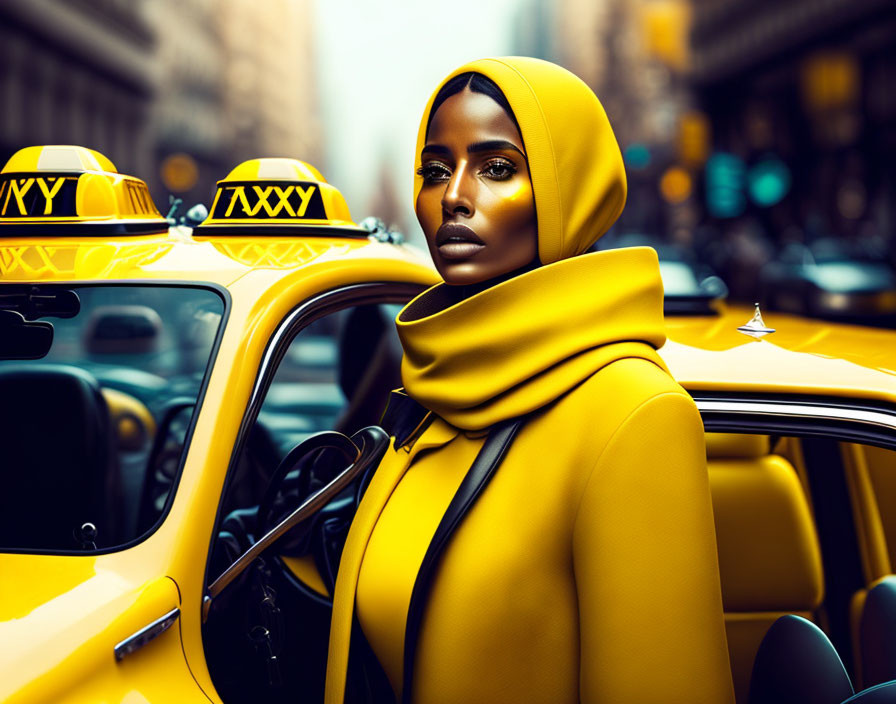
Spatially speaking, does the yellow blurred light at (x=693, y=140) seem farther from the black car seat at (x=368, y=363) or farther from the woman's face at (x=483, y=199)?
the woman's face at (x=483, y=199)

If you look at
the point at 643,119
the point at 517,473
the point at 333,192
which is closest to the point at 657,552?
the point at 517,473

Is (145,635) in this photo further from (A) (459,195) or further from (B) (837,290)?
(B) (837,290)

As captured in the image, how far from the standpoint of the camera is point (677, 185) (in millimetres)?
40938

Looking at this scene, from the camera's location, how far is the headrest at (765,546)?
2955 millimetres

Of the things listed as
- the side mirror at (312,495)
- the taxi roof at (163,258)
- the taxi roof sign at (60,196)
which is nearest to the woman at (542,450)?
the side mirror at (312,495)

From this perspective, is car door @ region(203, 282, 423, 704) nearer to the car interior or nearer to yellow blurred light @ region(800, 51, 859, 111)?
the car interior

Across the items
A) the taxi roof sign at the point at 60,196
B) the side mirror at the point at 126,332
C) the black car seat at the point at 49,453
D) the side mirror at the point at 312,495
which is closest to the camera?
the side mirror at the point at 312,495

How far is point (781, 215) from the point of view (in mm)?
32219

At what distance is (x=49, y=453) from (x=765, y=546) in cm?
198

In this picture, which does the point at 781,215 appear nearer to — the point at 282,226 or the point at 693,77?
the point at 693,77

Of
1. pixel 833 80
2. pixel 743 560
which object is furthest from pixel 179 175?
pixel 743 560

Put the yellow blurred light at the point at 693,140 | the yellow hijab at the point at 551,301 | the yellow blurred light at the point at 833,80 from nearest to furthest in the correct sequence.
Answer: the yellow hijab at the point at 551,301, the yellow blurred light at the point at 833,80, the yellow blurred light at the point at 693,140

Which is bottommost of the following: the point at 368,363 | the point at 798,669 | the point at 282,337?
the point at 798,669

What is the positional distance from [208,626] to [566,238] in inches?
43.0
